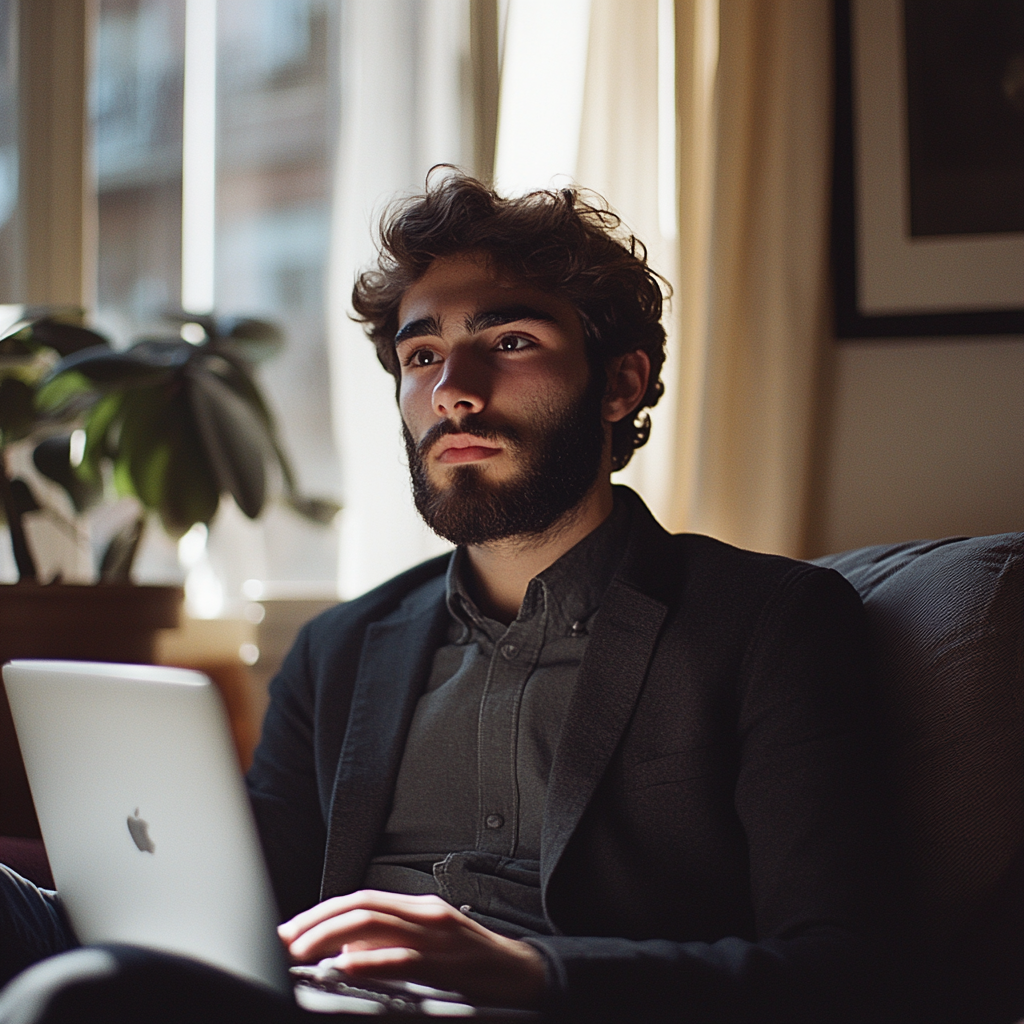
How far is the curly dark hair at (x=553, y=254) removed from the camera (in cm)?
136

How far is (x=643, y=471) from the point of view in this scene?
1.81 m

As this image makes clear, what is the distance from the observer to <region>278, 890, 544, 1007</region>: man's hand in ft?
2.67

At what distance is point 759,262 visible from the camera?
5.74 feet

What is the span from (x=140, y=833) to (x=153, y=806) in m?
0.04

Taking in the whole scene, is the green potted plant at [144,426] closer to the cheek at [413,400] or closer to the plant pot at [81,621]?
the plant pot at [81,621]

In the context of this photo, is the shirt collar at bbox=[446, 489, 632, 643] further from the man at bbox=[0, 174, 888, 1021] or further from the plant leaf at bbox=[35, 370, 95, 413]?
the plant leaf at bbox=[35, 370, 95, 413]

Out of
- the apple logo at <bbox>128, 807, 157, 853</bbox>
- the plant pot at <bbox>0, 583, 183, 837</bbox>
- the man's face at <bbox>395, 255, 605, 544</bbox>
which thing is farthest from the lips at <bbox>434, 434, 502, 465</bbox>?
the plant pot at <bbox>0, 583, 183, 837</bbox>

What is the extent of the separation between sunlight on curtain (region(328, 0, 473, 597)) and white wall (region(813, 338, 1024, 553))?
0.78 meters

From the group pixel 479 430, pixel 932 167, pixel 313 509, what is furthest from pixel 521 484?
pixel 932 167

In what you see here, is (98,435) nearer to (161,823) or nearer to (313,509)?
(313,509)

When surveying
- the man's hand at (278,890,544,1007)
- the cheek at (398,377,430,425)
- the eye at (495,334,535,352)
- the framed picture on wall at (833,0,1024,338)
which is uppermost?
the framed picture on wall at (833,0,1024,338)

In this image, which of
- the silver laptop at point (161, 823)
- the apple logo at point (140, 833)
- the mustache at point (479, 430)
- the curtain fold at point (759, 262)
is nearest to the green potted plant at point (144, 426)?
the mustache at point (479, 430)

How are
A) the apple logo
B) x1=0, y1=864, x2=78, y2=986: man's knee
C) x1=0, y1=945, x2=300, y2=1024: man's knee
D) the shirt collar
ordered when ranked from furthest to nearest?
the shirt collar, x1=0, y1=864, x2=78, y2=986: man's knee, the apple logo, x1=0, y1=945, x2=300, y2=1024: man's knee

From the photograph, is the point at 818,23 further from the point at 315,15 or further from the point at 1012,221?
the point at 315,15
